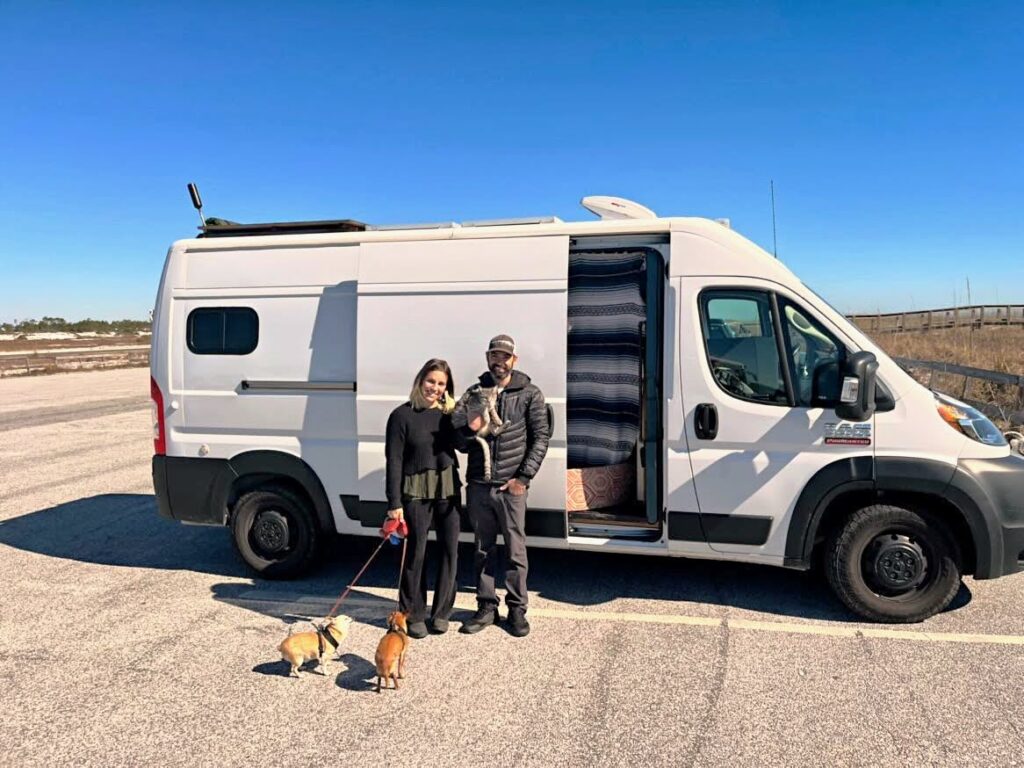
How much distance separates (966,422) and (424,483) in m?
3.22

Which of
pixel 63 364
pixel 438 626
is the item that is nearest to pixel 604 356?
pixel 438 626

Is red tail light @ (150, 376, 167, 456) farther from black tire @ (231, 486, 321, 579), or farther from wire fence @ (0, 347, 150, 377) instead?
wire fence @ (0, 347, 150, 377)

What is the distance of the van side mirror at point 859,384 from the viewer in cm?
387

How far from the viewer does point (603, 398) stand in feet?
15.5

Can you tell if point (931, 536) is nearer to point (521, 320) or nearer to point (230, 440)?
point (521, 320)

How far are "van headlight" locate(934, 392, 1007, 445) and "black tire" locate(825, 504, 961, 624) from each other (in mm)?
559

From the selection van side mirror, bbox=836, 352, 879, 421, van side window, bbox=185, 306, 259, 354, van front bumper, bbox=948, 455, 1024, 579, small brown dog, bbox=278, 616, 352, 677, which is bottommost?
small brown dog, bbox=278, 616, 352, 677

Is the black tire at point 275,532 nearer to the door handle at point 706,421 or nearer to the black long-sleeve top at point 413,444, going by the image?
the black long-sleeve top at point 413,444

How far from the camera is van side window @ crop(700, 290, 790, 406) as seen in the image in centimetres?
A: 423

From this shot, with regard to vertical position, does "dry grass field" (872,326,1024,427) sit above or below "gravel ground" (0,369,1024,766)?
above

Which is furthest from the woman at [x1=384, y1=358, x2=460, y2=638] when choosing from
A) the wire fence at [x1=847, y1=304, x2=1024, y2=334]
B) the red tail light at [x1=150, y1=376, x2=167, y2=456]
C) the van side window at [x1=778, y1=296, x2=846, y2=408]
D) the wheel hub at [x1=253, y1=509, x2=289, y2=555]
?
the wire fence at [x1=847, y1=304, x2=1024, y2=334]

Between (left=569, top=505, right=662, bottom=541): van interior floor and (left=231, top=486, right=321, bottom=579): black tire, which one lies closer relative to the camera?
(left=569, top=505, right=662, bottom=541): van interior floor

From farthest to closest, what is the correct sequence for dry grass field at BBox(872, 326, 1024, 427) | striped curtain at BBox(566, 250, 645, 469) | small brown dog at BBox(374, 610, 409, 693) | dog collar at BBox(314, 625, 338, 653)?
dry grass field at BBox(872, 326, 1024, 427) < striped curtain at BBox(566, 250, 645, 469) < dog collar at BBox(314, 625, 338, 653) < small brown dog at BBox(374, 610, 409, 693)

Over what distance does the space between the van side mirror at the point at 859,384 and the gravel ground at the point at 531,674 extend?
1.34 m
